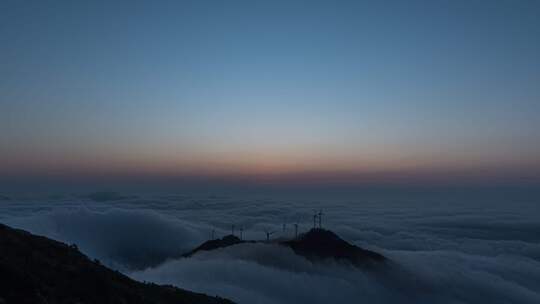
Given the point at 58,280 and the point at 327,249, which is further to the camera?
the point at 327,249

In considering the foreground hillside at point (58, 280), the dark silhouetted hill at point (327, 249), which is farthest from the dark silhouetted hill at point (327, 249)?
the foreground hillside at point (58, 280)

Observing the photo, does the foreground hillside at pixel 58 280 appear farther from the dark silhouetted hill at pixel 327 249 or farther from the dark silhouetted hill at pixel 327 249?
the dark silhouetted hill at pixel 327 249

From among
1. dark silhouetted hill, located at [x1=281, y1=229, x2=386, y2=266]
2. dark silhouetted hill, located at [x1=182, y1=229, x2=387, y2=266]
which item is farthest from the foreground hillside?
dark silhouetted hill, located at [x1=281, y1=229, x2=386, y2=266]

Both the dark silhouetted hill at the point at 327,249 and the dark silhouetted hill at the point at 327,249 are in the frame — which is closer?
the dark silhouetted hill at the point at 327,249

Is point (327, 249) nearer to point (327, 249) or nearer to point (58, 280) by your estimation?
→ point (327, 249)

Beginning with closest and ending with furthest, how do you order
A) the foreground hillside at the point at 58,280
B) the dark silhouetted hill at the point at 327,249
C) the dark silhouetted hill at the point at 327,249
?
the foreground hillside at the point at 58,280 < the dark silhouetted hill at the point at 327,249 < the dark silhouetted hill at the point at 327,249

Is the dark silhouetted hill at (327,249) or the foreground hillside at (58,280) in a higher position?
the foreground hillside at (58,280)

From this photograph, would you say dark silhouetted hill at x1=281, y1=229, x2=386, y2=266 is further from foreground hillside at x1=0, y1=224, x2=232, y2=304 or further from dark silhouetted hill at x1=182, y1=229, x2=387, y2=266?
foreground hillside at x1=0, y1=224, x2=232, y2=304

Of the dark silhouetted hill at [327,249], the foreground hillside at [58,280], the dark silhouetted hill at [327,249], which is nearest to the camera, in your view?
the foreground hillside at [58,280]

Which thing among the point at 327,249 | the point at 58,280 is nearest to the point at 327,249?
the point at 327,249

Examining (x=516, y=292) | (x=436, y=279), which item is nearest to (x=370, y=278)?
(x=436, y=279)
